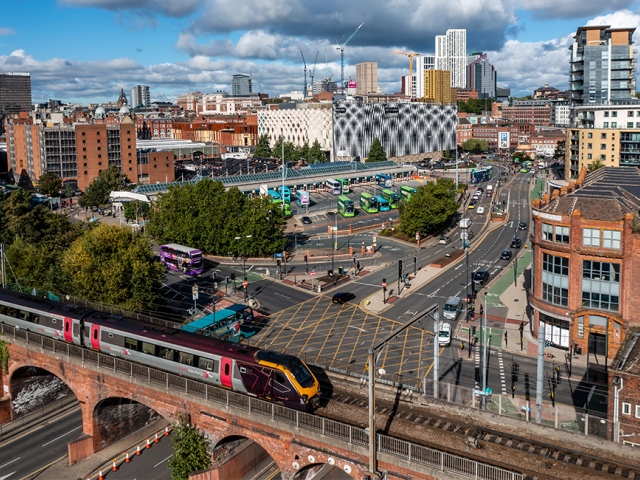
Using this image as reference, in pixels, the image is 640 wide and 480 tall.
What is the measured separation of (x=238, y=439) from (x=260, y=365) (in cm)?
564

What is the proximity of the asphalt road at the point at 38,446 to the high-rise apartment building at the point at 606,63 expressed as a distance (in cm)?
13090

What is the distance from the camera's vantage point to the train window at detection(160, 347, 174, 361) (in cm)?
3506

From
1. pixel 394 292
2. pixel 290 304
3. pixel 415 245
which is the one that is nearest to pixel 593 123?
pixel 415 245

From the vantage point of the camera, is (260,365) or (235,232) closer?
(260,365)

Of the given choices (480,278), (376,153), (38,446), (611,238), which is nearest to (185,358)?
(38,446)

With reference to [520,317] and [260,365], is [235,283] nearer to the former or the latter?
[520,317]

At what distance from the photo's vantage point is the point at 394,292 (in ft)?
209

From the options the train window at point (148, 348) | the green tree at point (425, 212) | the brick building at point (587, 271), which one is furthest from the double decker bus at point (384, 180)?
the train window at point (148, 348)

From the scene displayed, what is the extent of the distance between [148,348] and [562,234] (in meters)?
34.5

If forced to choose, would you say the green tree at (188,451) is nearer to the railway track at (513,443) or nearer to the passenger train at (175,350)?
the passenger train at (175,350)

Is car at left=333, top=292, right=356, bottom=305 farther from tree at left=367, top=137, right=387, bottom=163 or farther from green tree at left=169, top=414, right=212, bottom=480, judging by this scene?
tree at left=367, top=137, right=387, bottom=163

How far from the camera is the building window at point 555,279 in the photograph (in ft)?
157

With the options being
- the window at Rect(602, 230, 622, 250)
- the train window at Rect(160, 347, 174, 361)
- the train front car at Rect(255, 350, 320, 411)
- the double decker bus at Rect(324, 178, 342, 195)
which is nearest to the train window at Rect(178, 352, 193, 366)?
the train window at Rect(160, 347, 174, 361)

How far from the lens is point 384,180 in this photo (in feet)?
466
